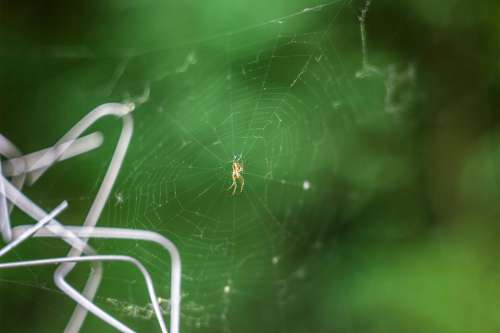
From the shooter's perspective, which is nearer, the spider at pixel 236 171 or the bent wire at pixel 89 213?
the bent wire at pixel 89 213

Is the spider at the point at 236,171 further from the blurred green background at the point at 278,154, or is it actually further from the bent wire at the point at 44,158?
the bent wire at the point at 44,158

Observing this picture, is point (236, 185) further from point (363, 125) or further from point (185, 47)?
point (363, 125)

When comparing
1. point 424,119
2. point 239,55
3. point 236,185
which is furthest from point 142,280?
point 424,119

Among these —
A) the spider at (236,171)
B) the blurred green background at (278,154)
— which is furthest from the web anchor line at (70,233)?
the spider at (236,171)

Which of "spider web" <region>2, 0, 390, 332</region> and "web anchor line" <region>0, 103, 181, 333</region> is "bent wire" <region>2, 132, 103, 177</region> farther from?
"spider web" <region>2, 0, 390, 332</region>

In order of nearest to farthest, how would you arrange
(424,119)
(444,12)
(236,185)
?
Answer: (236,185) < (444,12) < (424,119)

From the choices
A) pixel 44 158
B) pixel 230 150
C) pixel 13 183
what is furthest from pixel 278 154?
pixel 13 183

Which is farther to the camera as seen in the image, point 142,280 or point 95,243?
point 142,280
